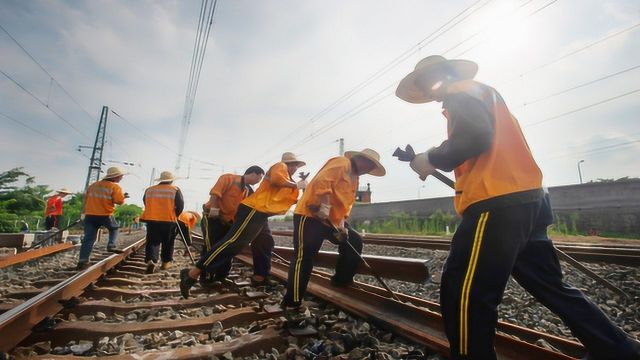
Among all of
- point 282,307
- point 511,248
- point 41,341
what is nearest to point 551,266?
point 511,248

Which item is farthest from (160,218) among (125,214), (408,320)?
(125,214)

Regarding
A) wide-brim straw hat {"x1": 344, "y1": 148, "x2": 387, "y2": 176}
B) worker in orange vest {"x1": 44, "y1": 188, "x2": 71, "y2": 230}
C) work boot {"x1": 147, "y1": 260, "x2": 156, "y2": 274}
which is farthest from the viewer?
worker in orange vest {"x1": 44, "y1": 188, "x2": 71, "y2": 230}

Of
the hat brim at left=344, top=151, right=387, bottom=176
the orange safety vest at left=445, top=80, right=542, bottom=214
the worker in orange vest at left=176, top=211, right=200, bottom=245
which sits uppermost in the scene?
the hat brim at left=344, top=151, right=387, bottom=176

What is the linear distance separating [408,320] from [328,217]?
1140 mm

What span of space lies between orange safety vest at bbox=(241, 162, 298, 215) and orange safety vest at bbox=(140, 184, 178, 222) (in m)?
2.22

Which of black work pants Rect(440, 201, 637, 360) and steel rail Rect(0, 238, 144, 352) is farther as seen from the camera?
steel rail Rect(0, 238, 144, 352)

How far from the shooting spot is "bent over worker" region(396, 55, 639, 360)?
1.39 metres

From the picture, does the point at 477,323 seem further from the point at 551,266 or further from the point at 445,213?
the point at 445,213

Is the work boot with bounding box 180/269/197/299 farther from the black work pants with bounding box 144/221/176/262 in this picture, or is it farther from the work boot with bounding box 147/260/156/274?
the black work pants with bounding box 144/221/176/262

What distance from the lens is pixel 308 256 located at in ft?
9.65

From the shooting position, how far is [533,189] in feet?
4.89

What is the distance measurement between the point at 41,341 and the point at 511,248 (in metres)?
2.97

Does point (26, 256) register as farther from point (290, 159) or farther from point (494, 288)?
point (494, 288)

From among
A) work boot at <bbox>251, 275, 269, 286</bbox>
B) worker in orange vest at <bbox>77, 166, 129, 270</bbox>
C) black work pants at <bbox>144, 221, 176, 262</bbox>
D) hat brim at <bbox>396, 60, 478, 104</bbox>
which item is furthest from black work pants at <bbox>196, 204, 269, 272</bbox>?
worker in orange vest at <bbox>77, 166, 129, 270</bbox>
